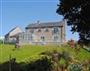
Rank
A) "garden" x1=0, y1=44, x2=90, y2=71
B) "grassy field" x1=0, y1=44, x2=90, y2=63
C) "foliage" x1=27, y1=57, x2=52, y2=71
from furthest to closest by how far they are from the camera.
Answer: "grassy field" x1=0, y1=44, x2=90, y2=63 < "garden" x1=0, y1=44, x2=90, y2=71 < "foliage" x1=27, y1=57, x2=52, y2=71

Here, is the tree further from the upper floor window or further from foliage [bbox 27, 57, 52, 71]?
the upper floor window

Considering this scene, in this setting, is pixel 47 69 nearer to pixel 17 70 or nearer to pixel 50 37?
pixel 17 70

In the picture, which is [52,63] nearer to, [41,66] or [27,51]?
[41,66]

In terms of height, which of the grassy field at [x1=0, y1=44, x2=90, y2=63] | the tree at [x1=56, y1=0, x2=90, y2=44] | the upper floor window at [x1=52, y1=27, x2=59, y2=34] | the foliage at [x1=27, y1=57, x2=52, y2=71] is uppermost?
the upper floor window at [x1=52, y1=27, x2=59, y2=34]

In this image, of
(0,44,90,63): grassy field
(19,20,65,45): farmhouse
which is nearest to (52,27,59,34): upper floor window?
(19,20,65,45): farmhouse

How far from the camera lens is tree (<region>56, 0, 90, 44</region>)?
24672 millimetres

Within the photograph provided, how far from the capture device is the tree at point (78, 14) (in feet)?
80.9

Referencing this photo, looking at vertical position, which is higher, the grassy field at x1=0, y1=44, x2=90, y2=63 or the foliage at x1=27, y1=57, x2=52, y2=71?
the grassy field at x1=0, y1=44, x2=90, y2=63

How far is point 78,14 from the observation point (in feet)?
82.8

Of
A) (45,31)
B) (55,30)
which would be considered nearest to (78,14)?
(55,30)

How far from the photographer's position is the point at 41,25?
106938 mm

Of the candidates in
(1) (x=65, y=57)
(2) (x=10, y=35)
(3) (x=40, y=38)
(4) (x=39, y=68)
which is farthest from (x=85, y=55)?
(2) (x=10, y=35)

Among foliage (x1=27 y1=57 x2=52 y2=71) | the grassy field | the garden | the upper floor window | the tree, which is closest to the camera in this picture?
the tree

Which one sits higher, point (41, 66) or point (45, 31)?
point (45, 31)
